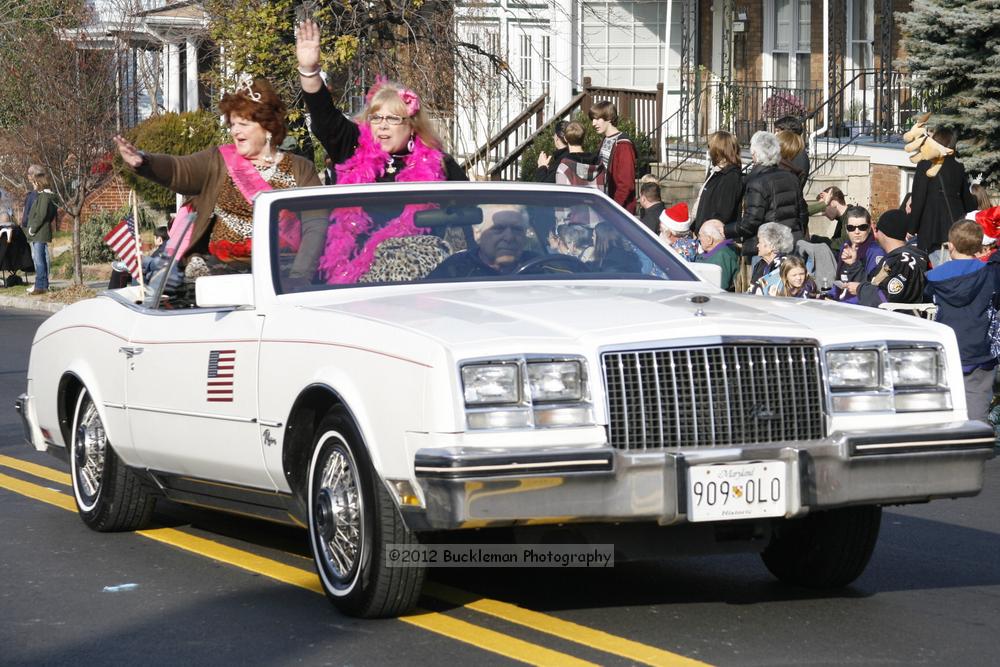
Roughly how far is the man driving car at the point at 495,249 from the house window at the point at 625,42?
24202 millimetres

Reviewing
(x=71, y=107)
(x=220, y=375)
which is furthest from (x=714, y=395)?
(x=71, y=107)

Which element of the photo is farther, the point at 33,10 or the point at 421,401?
the point at 33,10

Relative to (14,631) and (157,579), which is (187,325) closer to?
(157,579)

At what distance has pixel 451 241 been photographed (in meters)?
7.16

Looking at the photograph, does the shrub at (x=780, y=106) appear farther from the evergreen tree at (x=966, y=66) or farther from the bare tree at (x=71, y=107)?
the bare tree at (x=71, y=107)

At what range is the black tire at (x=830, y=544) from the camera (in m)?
6.68

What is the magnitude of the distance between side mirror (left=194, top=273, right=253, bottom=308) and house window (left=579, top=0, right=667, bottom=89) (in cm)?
2480

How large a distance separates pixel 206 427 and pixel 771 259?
6254 millimetres

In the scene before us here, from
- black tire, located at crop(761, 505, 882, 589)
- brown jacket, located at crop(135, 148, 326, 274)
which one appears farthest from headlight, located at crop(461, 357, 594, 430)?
brown jacket, located at crop(135, 148, 326, 274)

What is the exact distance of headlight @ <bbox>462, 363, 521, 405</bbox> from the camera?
5.58 metres

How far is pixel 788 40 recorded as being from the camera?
93.8 feet

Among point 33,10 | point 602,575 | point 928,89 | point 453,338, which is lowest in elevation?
point 602,575

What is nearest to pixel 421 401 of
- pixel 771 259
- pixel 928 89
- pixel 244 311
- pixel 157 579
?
pixel 244 311

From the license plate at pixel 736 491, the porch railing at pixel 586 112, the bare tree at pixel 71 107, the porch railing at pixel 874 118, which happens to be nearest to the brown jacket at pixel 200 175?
the license plate at pixel 736 491
